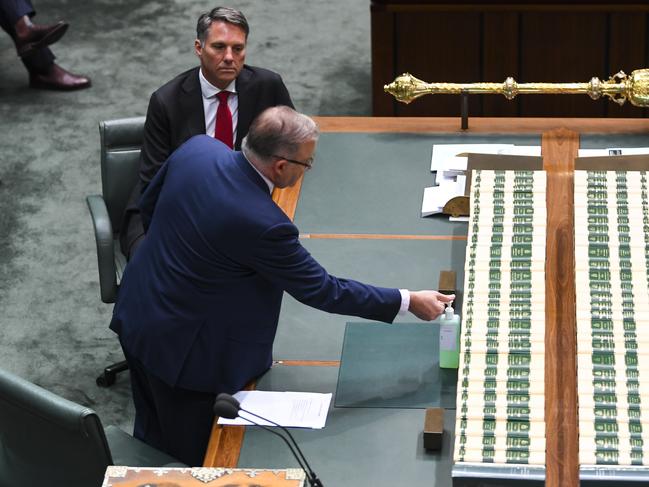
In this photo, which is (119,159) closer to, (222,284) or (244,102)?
(244,102)

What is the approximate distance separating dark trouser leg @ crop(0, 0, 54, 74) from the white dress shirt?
9.60 feet

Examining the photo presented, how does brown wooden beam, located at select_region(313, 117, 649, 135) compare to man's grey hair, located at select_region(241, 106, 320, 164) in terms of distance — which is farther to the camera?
brown wooden beam, located at select_region(313, 117, 649, 135)

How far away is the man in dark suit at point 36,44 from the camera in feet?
23.4

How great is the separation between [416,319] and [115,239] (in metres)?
1.51

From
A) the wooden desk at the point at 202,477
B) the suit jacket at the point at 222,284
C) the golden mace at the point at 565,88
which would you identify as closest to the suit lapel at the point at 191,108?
the golden mace at the point at 565,88

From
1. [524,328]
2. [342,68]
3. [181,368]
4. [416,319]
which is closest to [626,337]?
[524,328]

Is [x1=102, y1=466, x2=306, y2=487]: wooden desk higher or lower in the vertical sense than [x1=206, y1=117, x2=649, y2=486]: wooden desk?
lower

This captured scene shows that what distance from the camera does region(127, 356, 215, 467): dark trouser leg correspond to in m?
3.51

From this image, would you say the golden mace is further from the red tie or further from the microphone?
the microphone

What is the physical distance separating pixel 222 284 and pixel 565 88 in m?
1.72

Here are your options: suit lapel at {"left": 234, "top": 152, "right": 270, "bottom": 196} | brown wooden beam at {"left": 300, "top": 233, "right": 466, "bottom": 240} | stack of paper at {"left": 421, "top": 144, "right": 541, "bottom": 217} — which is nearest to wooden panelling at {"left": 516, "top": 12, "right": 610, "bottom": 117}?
stack of paper at {"left": 421, "top": 144, "right": 541, "bottom": 217}

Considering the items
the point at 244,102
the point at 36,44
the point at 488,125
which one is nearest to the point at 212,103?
the point at 244,102

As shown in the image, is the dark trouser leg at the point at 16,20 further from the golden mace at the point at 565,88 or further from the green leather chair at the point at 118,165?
the golden mace at the point at 565,88

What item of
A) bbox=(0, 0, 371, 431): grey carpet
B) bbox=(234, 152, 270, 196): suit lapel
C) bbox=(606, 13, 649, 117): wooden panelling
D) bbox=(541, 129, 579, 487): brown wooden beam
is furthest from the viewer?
bbox=(606, 13, 649, 117): wooden panelling
